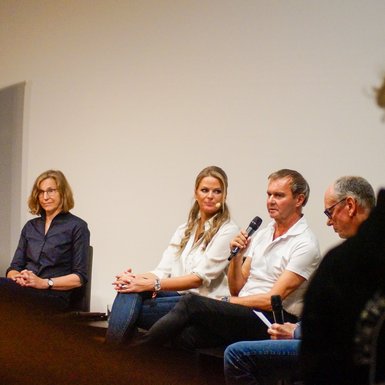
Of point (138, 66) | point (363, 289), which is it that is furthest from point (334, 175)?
point (363, 289)

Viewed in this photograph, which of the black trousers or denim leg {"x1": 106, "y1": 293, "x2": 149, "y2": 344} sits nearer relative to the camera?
the black trousers

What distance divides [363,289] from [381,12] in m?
2.76

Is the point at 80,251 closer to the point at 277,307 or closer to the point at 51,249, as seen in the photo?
the point at 51,249

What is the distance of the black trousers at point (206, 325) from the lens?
272cm

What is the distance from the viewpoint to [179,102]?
13.7 ft

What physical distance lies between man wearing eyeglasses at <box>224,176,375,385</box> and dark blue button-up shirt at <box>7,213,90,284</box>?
162 centimetres

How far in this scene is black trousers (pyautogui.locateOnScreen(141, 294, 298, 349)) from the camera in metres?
2.72

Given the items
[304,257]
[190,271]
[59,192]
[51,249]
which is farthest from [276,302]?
[59,192]

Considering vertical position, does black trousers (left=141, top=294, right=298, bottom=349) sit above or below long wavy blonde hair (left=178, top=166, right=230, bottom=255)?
below

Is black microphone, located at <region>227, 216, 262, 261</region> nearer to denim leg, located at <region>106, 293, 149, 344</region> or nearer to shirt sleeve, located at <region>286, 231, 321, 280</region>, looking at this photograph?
shirt sleeve, located at <region>286, 231, 321, 280</region>

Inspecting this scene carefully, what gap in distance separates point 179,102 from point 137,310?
1.52m

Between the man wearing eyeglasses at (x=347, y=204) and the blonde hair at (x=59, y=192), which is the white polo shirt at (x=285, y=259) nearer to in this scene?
the man wearing eyeglasses at (x=347, y=204)

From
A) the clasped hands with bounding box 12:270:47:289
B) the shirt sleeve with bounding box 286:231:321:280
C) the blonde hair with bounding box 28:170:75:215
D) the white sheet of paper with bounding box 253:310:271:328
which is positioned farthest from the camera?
the blonde hair with bounding box 28:170:75:215

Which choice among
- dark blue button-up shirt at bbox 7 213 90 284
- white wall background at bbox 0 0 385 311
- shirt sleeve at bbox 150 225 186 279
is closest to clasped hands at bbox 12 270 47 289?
dark blue button-up shirt at bbox 7 213 90 284
